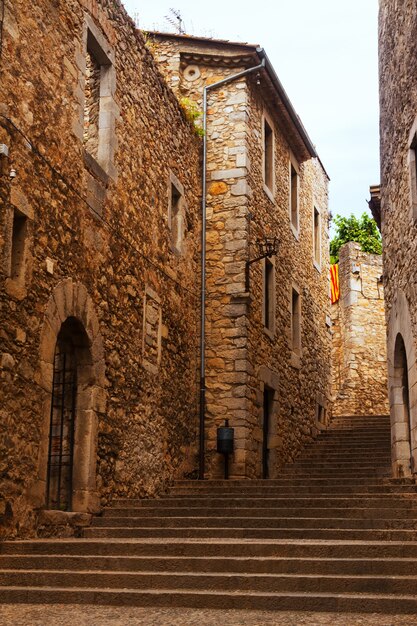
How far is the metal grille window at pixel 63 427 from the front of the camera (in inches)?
337

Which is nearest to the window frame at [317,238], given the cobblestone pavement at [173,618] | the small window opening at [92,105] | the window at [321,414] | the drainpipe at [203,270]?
the window at [321,414]

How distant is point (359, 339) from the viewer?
23250 millimetres

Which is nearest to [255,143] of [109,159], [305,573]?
[109,159]

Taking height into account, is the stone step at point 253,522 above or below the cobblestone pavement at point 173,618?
above

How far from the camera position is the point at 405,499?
8391 mm

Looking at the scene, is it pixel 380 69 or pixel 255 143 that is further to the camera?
pixel 255 143

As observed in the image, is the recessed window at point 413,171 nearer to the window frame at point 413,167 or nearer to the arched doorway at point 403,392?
the window frame at point 413,167

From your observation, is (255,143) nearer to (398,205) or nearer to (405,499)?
(398,205)

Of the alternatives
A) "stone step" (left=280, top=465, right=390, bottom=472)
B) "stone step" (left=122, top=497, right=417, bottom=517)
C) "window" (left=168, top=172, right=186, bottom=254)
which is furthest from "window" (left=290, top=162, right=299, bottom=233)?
"stone step" (left=122, top=497, right=417, bottom=517)

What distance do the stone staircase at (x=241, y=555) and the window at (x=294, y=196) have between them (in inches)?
303

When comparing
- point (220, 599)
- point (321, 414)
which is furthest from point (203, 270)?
point (220, 599)

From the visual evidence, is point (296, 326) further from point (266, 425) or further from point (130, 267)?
point (130, 267)

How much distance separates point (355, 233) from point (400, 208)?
19949mm

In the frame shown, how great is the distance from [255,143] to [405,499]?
718 centimetres
